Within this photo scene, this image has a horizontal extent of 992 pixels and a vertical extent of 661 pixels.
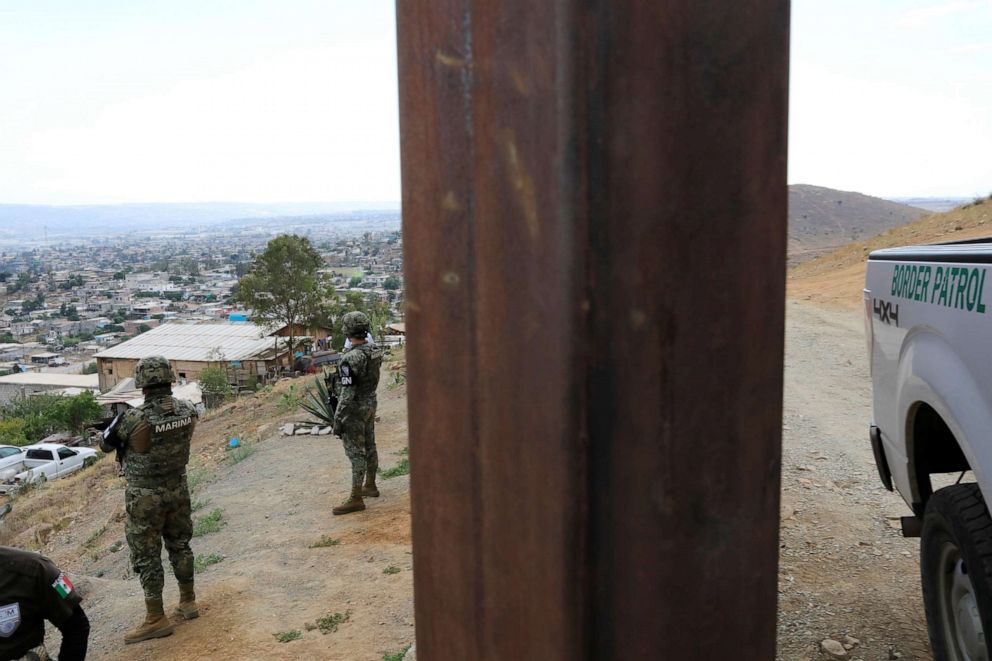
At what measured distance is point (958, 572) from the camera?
9.40ft

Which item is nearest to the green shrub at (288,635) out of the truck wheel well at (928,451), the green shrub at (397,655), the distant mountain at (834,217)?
the green shrub at (397,655)

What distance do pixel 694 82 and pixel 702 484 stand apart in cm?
40

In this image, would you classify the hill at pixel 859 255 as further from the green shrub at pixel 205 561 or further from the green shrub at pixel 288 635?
the green shrub at pixel 288 635

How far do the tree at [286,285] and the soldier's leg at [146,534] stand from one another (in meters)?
27.4

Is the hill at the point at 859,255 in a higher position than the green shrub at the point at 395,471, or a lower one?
higher

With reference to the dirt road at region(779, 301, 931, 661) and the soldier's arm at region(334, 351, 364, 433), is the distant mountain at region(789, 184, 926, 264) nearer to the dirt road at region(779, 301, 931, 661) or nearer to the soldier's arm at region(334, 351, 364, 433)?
the dirt road at region(779, 301, 931, 661)

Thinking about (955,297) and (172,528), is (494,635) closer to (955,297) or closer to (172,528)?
(955,297)

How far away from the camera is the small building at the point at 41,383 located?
52.8 metres

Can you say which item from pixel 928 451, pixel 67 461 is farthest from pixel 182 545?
pixel 67 461

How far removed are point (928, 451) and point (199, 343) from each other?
50349 millimetres

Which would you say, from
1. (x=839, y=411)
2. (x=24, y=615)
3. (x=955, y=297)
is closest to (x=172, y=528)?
(x=24, y=615)

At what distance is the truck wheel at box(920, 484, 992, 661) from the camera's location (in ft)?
8.59

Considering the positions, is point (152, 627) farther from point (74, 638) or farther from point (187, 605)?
point (74, 638)

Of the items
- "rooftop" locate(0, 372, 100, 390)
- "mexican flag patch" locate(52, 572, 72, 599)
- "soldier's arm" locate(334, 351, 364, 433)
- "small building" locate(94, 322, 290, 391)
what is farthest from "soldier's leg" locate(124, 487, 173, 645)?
"rooftop" locate(0, 372, 100, 390)
